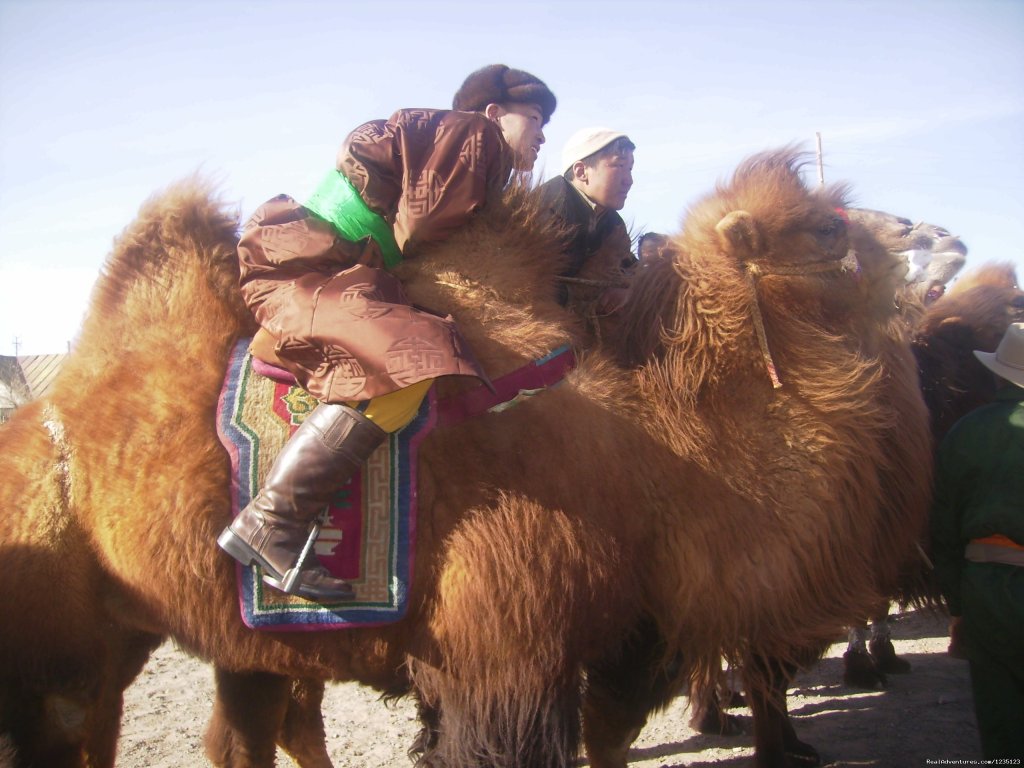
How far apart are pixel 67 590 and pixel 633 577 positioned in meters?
1.86

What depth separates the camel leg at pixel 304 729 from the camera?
396 centimetres

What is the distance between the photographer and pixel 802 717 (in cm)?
502

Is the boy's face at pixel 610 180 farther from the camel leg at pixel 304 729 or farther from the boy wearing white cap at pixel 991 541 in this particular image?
the camel leg at pixel 304 729

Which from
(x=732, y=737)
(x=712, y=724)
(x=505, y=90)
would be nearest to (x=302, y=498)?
(x=505, y=90)

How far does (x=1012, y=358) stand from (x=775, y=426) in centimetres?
121

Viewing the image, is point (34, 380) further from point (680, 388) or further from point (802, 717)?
point (802, 717)

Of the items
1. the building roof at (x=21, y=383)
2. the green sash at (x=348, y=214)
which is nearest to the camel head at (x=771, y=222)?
the green sash at (x=348, y=214)

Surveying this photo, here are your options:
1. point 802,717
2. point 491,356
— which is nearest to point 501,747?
point 491,356

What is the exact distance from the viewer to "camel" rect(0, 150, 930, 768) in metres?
2.41

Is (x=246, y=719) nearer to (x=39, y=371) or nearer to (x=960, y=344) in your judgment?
(x=39, y=371)

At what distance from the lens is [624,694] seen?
9.68 feet

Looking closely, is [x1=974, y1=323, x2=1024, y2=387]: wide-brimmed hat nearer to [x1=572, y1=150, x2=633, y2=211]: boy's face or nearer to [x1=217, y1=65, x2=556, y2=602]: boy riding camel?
[x1=572, y1=150, x2=633, y2=211]: boy's face

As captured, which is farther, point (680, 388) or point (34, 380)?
point (34, 380)

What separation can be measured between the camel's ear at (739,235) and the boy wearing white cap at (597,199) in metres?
0.48
